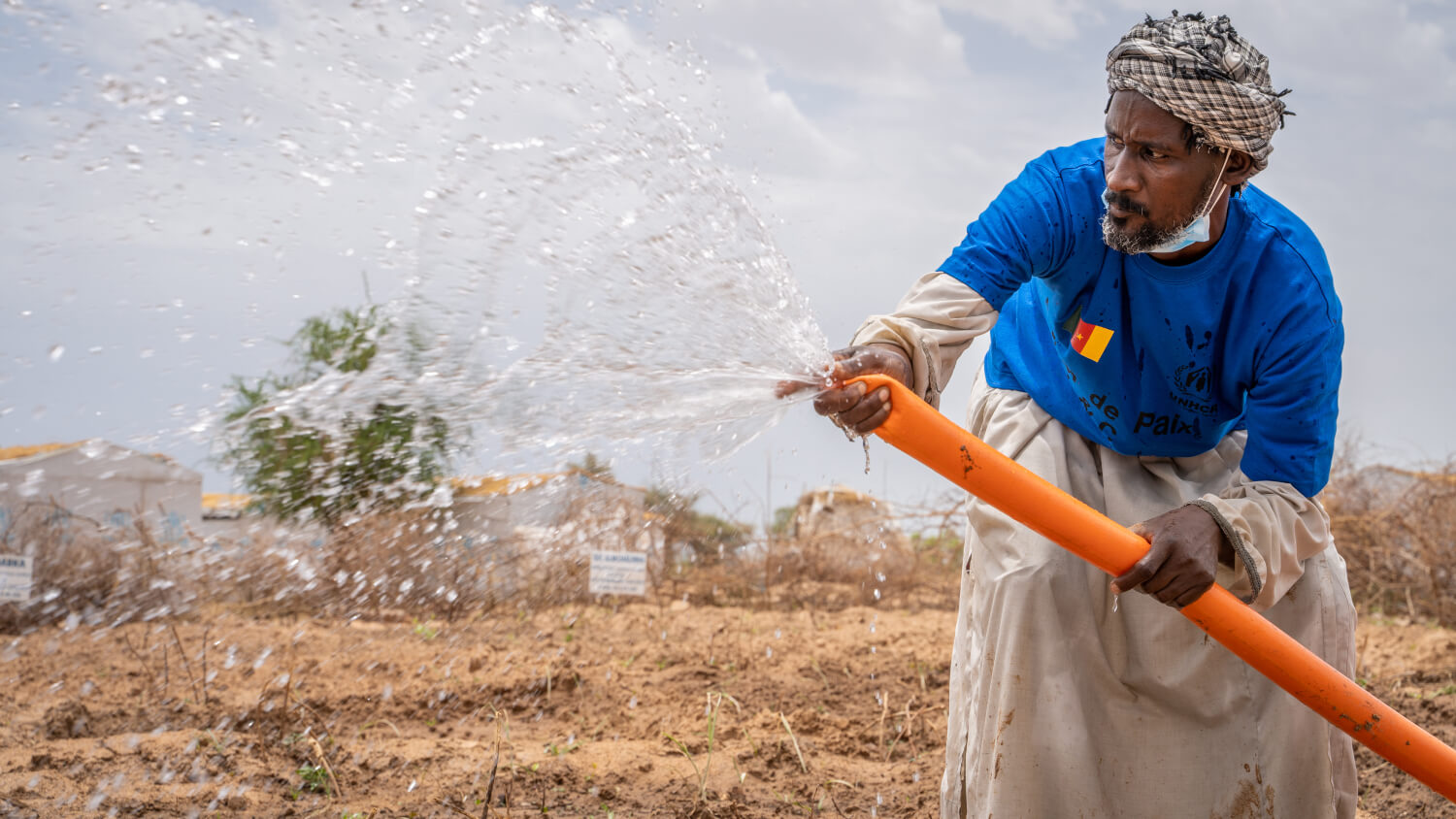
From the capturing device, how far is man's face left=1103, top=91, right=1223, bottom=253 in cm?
226

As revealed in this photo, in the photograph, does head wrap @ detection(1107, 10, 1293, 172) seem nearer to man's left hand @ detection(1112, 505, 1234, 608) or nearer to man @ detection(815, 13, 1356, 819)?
man @ detection(815, 13, 1356, 819)

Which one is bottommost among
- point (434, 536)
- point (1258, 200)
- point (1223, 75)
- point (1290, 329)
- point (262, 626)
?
point (262, 626)

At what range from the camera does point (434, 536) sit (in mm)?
7094

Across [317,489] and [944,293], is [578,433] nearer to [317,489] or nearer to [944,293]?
[944,293]

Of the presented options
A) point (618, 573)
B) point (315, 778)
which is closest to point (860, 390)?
point (315, 778)

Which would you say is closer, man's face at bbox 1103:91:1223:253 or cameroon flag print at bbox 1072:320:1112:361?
man's face at bbox 1103:91:1223:253

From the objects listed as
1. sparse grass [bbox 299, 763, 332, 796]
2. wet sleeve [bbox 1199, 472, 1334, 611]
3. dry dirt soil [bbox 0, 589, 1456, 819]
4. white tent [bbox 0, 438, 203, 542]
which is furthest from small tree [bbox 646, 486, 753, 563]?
wet sleeve [bbox 1199, 472, 1334, 611]

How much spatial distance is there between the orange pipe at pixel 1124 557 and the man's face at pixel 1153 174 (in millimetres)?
629

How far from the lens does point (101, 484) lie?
7484mm

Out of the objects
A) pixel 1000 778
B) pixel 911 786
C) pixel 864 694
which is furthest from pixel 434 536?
pixel 1000 778

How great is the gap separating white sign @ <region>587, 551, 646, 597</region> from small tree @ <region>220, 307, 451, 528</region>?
109 centimetres

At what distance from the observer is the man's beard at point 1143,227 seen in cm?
229

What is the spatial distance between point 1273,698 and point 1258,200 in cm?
120

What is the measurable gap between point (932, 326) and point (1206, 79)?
0.78 m
